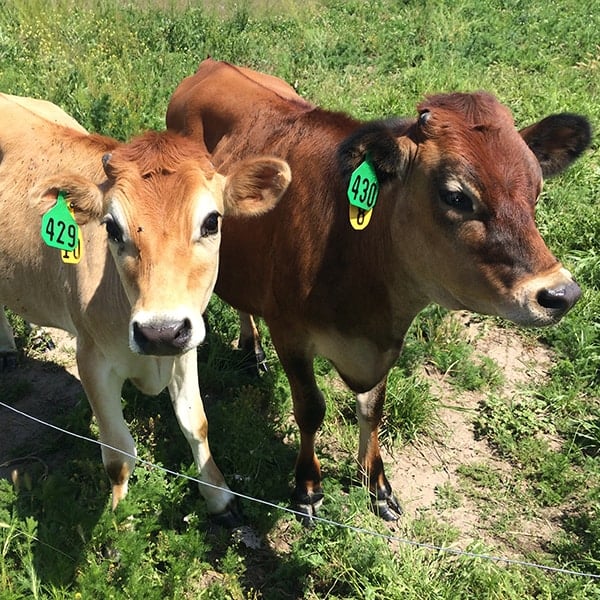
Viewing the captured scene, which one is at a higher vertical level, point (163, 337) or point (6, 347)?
point (163, 337)

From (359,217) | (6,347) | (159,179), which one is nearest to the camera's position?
(159,179)

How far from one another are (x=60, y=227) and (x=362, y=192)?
1300 millimetres

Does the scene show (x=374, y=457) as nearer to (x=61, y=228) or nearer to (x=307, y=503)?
(x=307, y=503)

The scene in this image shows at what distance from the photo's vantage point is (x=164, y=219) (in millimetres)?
2416

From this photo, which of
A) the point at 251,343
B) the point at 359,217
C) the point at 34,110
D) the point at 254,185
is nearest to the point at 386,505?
the point at 251,343

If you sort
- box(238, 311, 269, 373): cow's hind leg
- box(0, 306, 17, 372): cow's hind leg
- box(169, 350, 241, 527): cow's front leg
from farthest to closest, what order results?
box(238, 311, 269, 373): cow's hind leg → box(0, 306, 17, 372): cow's hind leg → box(169, 350, 241, 527): cow's front leg

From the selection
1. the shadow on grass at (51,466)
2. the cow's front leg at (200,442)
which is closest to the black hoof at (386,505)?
the cow's front leg at (200,442)

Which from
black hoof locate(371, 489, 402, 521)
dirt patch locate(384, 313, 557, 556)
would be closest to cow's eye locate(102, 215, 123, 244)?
black hoof locate(371, 489, 402, 521)

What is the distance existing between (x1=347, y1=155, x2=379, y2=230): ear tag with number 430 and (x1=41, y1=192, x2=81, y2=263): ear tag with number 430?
1196 mm

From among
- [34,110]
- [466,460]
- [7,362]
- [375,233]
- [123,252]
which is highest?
[375,233]

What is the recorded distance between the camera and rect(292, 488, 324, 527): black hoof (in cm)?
357

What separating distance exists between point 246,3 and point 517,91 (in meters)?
4.60

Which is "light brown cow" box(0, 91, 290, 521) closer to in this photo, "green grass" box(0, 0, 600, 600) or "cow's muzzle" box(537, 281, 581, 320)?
"green grass" box(0, 0, 600, 600)

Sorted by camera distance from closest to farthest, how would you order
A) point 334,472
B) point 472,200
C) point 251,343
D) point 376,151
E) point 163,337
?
1. point 163,337
2. point 472,200
3. point 376,151
4. point 334,472
5. point 251,343
